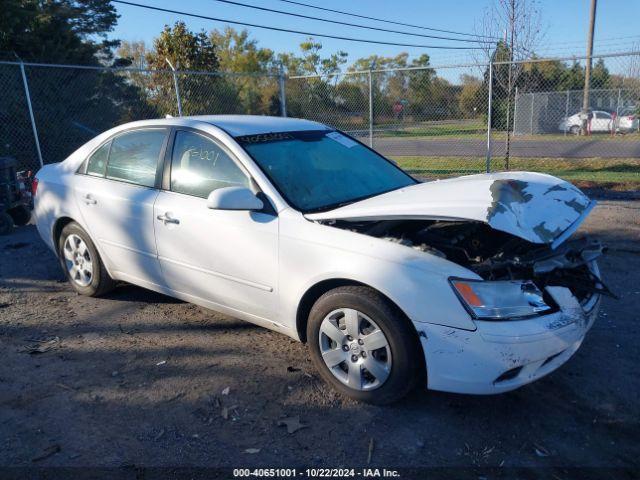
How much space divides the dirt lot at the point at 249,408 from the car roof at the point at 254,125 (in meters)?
1.59

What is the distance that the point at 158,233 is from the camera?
4168 mm

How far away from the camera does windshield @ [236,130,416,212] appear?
3784 mm

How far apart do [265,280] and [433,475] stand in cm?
159

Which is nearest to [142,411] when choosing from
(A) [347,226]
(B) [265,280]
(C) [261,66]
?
(B) [265,280]

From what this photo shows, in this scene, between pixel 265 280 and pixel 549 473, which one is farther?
pixel 265 280

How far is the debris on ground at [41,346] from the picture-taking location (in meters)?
4.11

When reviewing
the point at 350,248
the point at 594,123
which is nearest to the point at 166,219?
the point at 350,248

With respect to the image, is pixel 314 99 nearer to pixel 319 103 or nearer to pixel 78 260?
pixel 319 103

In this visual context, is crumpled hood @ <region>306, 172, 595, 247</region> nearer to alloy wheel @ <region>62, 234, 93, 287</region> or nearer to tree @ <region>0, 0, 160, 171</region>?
alloy wheel @ <region>62, 234, 93, 287</region>

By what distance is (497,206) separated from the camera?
3123mm

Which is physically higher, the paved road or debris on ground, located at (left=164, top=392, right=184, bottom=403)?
the paved road

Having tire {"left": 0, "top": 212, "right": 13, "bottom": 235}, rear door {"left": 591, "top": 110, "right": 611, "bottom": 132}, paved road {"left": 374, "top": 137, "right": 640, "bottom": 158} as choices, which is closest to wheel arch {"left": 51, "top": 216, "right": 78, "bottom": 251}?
tire {"left": 0, "top": 212, "right": 13, "bottom": 235}

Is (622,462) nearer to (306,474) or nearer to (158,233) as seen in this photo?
(306,474)

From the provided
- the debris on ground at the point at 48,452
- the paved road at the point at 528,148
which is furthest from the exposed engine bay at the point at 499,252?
the paved road at the point at 528,148
